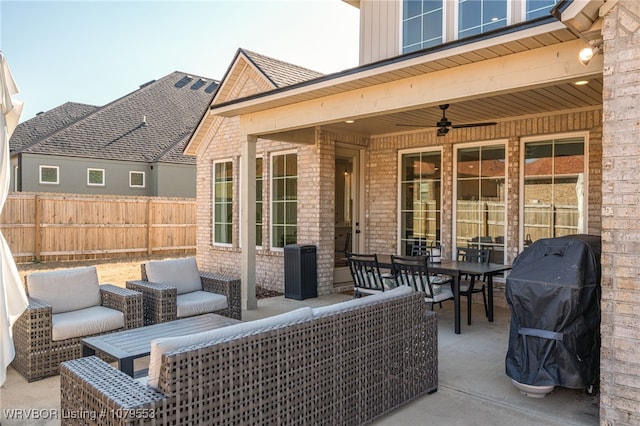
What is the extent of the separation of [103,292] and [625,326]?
197 inches

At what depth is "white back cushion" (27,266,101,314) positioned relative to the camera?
476 centimetres

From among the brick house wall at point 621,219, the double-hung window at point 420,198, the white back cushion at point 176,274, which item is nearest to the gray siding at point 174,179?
the double-hung window at point 420,198

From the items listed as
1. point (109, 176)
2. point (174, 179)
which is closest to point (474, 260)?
point (174, 179)

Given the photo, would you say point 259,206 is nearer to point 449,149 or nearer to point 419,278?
point 449,149

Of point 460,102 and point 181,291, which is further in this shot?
point 460,102

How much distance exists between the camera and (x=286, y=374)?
2758 mm

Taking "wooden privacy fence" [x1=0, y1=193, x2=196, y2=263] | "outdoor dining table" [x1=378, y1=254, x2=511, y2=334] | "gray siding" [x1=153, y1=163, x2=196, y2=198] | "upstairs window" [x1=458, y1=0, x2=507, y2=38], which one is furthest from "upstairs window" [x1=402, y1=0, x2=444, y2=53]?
"gray siding" [x1=153, y1=163, x2=196, y2=198]

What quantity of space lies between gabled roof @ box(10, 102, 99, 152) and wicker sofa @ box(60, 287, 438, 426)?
17.2m

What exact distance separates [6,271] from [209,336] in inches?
85.0

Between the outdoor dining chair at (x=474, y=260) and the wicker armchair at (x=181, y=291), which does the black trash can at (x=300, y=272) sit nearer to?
the wicker armchair at (x=181, y=291)

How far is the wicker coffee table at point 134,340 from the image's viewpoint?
3.41 meters

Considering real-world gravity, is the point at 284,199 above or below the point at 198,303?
above

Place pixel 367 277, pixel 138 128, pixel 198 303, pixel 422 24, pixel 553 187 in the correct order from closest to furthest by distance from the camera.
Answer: pixel 198 303
pixel 367 277
pixel 553 187
pixel 422 24
pixel 138 128

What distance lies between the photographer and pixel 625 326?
10.2 ft
